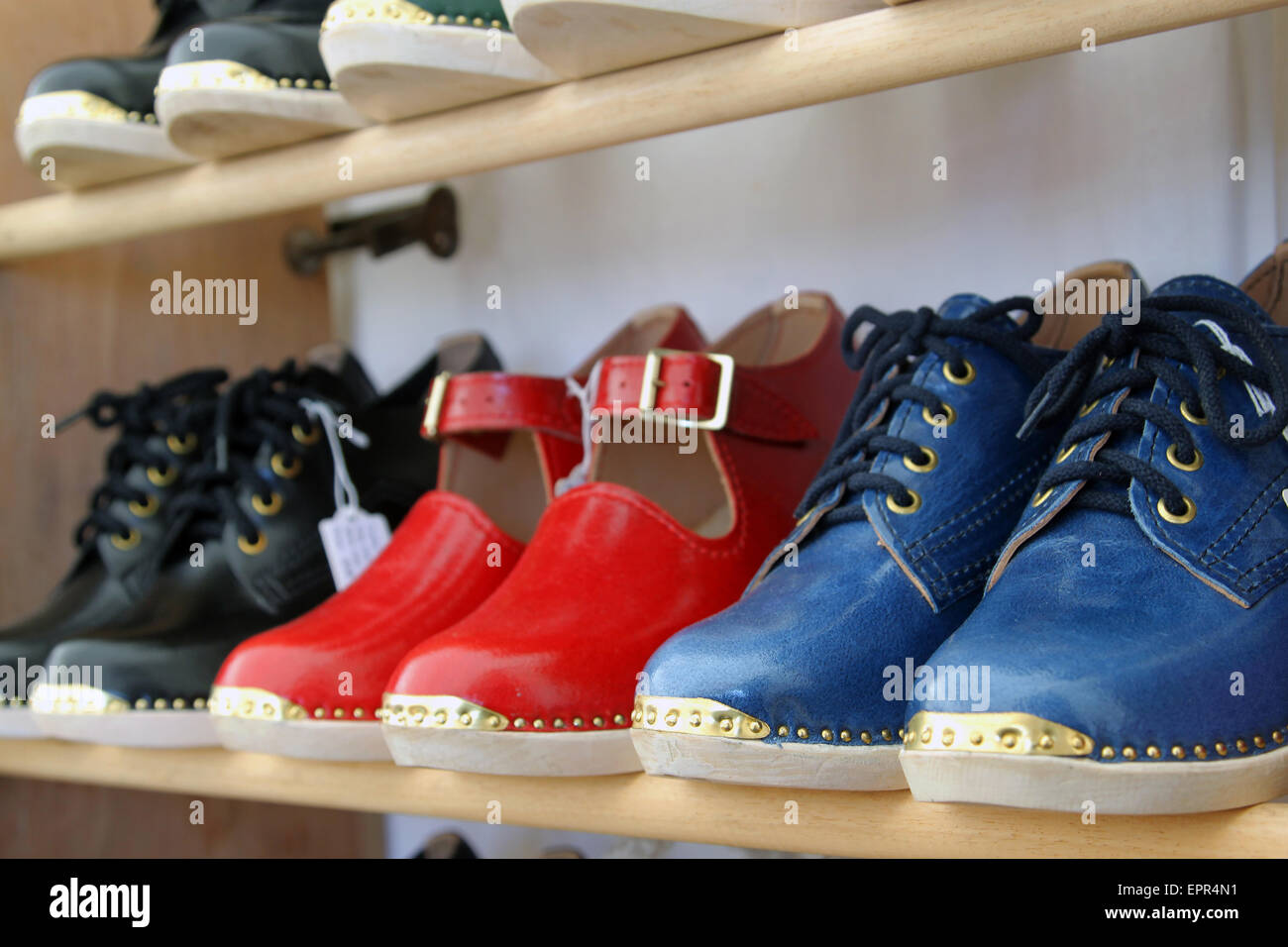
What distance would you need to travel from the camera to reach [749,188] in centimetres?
101

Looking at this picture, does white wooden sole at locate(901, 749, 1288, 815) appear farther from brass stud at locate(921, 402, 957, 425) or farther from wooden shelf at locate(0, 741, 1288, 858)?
brass stud at locate(921, 402, 957, 425)

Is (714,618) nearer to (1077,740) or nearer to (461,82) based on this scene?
(1077,740)

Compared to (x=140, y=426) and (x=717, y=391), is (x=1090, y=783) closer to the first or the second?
(x=717, y=391)

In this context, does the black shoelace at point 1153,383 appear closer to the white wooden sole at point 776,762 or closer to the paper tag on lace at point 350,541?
the white wooden sole at point 776,762

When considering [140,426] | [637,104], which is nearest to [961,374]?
[637,104]

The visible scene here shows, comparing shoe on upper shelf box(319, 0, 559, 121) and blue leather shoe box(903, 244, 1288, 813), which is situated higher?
shoe on upper shelf box(319, 0, 559, 121)

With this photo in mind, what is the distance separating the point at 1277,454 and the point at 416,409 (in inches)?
25.0

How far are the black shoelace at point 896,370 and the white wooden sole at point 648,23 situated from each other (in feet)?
0.56

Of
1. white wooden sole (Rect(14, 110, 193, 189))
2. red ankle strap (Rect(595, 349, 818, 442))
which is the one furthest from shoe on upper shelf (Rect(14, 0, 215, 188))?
red ankle strap (Rect(595, 349, 818, 442))

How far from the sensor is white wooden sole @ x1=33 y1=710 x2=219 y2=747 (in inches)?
30.4

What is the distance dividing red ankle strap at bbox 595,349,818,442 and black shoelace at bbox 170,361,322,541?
0.99ft

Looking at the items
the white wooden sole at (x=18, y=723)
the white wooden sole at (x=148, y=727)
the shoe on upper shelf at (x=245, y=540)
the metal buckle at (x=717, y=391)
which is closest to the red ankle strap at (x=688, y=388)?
the metal buckle at (x=717, y=391)

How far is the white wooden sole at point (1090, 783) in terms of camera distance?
44 centimetres
